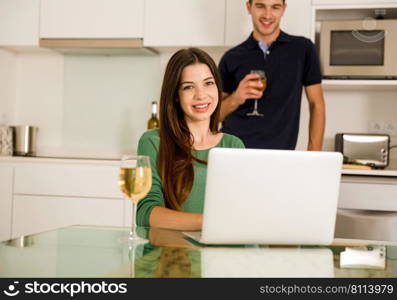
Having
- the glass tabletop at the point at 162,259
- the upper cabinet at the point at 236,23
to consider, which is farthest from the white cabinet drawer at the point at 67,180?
the glass tabletop at the point at 162,259

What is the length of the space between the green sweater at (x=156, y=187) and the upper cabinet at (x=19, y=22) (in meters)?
2.20

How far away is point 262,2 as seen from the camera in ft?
9.47

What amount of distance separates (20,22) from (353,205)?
2.33 metres

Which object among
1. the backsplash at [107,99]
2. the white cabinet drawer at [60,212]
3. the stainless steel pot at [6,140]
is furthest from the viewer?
the backsplash at [107,99]

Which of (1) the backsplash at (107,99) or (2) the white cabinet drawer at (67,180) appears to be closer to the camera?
(2) the white cabinet drawer at (67,180)

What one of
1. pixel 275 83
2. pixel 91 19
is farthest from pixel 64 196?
pixel 275 83

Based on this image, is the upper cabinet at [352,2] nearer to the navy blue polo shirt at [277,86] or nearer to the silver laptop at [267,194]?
the navy blue polo shirt at [277,86]

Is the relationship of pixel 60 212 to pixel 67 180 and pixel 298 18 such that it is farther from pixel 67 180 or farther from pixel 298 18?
pixel 298 18

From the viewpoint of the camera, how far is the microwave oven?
315cm

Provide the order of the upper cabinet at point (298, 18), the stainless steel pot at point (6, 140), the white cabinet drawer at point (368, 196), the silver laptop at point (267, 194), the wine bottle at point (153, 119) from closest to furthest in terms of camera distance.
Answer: the silver laptop at point (267, 194), the white cabinet drawer at point (368, 196), the upper cabinet at point (298, 18), the wine bottle at point (153, 119), the stainless steel pot at point (6, 140)

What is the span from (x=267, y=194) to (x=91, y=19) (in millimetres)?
2702

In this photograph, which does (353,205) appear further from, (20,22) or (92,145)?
(20,22)

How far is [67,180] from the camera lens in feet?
11.2

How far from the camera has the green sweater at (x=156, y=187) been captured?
1.55 meters
